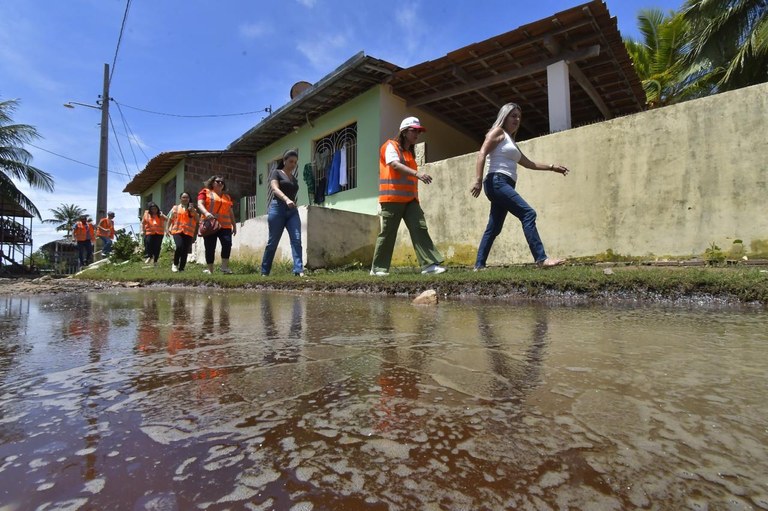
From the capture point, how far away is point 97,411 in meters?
1.03

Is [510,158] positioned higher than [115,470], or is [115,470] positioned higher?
[510,158]

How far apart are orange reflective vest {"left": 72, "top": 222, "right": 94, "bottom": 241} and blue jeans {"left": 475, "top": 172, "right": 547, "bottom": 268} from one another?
584 inches

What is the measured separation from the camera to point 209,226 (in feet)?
22.0

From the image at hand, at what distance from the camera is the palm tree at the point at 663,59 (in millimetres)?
14953

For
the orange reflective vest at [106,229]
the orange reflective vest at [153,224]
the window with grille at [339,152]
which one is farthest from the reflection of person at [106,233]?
the window with grille at [339,152]

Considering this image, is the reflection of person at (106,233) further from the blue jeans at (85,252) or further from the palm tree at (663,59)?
the palm tree at (663,59)

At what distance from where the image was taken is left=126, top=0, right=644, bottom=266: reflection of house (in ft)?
23.5

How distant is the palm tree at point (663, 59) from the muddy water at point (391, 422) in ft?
53.2

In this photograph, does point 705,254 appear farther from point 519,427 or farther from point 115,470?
point 115,470

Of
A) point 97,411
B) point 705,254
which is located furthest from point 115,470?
point 705,254

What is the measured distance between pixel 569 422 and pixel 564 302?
2488mm

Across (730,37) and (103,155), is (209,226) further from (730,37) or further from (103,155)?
(730,37)

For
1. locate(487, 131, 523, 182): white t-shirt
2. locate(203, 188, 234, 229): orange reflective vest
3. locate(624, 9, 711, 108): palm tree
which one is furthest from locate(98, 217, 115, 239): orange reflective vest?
locate(624, 9, 711, 108): palm tree

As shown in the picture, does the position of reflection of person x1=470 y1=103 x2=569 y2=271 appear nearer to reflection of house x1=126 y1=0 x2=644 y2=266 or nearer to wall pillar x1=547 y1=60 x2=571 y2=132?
reflection of house x1=126 y1=0 x2=644 y2=266
